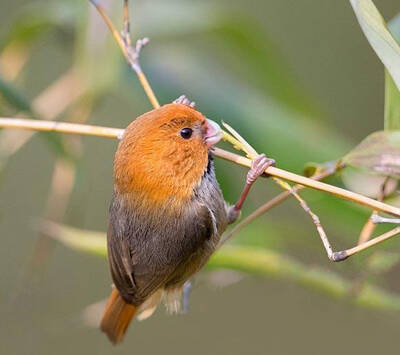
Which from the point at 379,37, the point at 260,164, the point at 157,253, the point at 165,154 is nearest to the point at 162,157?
the point at 165,154

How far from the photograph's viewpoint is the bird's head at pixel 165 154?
200 centimetres

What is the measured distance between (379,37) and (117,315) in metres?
1.36

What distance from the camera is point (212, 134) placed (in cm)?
204

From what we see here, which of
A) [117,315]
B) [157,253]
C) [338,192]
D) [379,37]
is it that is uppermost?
[379,37]

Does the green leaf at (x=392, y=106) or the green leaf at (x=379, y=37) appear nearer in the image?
the green leaf at (x=379, y=37)

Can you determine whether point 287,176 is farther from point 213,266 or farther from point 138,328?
point 138,328

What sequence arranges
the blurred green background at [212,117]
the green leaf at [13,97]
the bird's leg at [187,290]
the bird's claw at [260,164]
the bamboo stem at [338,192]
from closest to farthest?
the bamboo stem at [338,192]
the bird's claw at [260,164]
the green leaf at [13,97]
the blurred green background at [212,117]
the bird's leg at [187,290]

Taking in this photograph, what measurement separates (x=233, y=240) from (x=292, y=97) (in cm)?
73

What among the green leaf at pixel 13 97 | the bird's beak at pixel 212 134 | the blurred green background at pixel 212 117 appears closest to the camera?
the bird's beak at pixel 212 134

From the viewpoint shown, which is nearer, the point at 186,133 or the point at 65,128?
the point at 65,128

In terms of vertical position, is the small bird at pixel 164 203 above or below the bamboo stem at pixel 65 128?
below

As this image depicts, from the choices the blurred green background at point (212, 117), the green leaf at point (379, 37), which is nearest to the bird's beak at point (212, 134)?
the blurred green background at point (212, 117)

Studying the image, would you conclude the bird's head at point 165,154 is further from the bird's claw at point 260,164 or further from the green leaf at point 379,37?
the green leaf at point 379,37

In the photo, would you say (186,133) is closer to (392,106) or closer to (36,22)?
(392,106)
